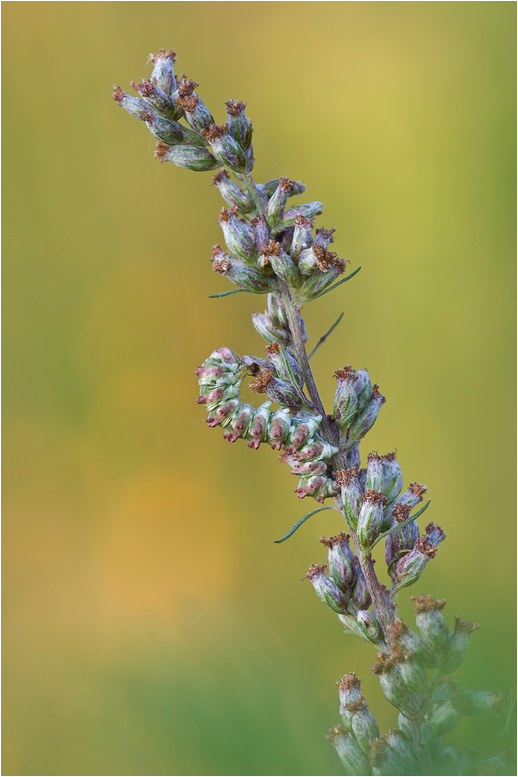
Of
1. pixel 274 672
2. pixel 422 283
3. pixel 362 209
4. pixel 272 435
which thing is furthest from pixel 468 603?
pixel 362 209

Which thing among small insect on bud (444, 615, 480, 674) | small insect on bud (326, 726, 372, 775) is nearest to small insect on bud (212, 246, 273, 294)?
small insect on bud (444, 615, 480, 674)

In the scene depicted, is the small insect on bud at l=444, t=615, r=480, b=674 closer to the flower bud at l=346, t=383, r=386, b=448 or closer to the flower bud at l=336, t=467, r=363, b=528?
the flower bud at l=336, t=467, r=363, b=528

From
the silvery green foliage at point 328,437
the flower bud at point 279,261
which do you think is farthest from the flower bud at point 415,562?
the flower bud at point 279,261

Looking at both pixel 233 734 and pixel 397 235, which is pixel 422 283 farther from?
pixel 233 734

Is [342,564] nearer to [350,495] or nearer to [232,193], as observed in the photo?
[350,495]

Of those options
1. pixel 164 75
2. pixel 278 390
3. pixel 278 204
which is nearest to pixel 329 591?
pixel 278 390

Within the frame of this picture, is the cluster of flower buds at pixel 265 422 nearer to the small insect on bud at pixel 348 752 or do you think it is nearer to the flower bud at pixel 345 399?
the flower bud at pixel 345 399
